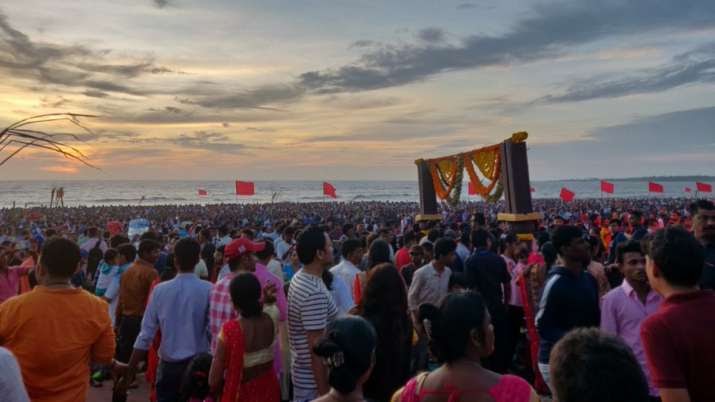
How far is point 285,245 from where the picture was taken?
1066cm

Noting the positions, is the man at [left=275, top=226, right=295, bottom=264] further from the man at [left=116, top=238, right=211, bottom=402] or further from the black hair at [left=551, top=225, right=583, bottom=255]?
the black hair at [left=551, top=225, right=583, bottom=255]

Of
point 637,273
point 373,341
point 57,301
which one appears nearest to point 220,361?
point 57,301

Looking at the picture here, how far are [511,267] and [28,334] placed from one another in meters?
5.84

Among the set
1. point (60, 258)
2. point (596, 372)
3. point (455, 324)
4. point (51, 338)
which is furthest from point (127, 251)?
point (596, 372)

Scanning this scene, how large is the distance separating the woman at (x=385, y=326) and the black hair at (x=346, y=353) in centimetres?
130

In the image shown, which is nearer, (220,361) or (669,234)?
(669,234)

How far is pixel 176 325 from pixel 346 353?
7.77 feet

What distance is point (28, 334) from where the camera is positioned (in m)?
3.02

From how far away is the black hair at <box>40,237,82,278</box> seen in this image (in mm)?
3135

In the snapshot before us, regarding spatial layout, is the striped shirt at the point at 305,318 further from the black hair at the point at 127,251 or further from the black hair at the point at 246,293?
the black hair at the point at 127,251

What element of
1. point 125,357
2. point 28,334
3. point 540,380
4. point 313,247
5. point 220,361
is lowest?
point 540,380

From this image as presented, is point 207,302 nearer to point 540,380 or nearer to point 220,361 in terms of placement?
point 220,361

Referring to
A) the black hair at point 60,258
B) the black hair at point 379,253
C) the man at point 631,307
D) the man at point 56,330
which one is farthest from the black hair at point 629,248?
the black hair at point 60,258

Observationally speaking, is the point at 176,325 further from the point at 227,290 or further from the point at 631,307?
the point at 631,307
